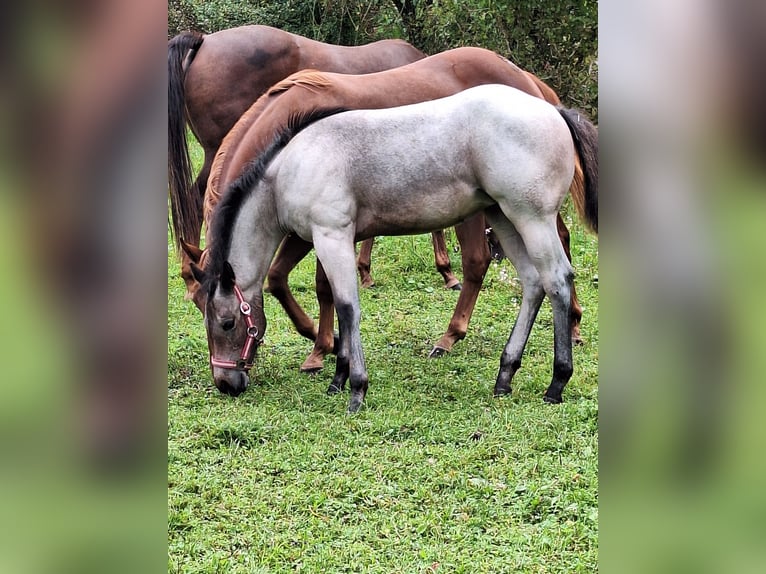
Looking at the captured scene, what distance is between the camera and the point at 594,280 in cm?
758

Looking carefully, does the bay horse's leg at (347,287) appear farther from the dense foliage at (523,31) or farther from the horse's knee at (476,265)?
the dense foliage at (523,31)

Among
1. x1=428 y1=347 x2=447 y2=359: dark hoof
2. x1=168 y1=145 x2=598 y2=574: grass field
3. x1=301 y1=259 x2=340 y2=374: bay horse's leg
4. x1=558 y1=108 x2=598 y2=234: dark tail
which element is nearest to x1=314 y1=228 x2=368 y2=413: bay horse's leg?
x1=168 y1=145 x2=598 y2=574: grass field

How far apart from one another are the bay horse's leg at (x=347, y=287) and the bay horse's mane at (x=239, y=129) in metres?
0.81

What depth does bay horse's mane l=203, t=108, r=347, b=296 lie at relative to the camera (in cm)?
465

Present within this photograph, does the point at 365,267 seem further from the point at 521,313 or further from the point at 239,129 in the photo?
the point at 521,313

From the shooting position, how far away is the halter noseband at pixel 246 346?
4676mm

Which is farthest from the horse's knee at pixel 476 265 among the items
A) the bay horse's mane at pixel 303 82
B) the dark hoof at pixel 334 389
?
the bay horse's mane at pixel 303 82

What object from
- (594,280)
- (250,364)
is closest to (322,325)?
(250,364)

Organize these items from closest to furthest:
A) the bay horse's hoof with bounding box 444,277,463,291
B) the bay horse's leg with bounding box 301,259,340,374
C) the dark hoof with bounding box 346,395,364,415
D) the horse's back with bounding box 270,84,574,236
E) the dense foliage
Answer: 1. the horse's back with bounding box 270,84,574,236
2. the dark hoof with bounding box 346,395,364,415
3. the bay horse's leg with bounding box 301,259,340,374
4. the dense foliage
5. the bay horse's hoof with bounding box 444,277,463,291

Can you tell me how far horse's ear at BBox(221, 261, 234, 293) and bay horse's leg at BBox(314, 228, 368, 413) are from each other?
51 cm

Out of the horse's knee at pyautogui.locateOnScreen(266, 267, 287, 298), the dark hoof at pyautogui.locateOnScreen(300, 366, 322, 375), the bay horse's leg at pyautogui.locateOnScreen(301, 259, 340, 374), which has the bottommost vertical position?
the dark hoof at pyautogui.locateOnScreen(300, 366, 322, 375)

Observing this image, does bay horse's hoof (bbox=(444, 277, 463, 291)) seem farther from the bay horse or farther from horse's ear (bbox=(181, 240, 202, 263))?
horse's ear (bbox=(181, 240, 202, 263))
